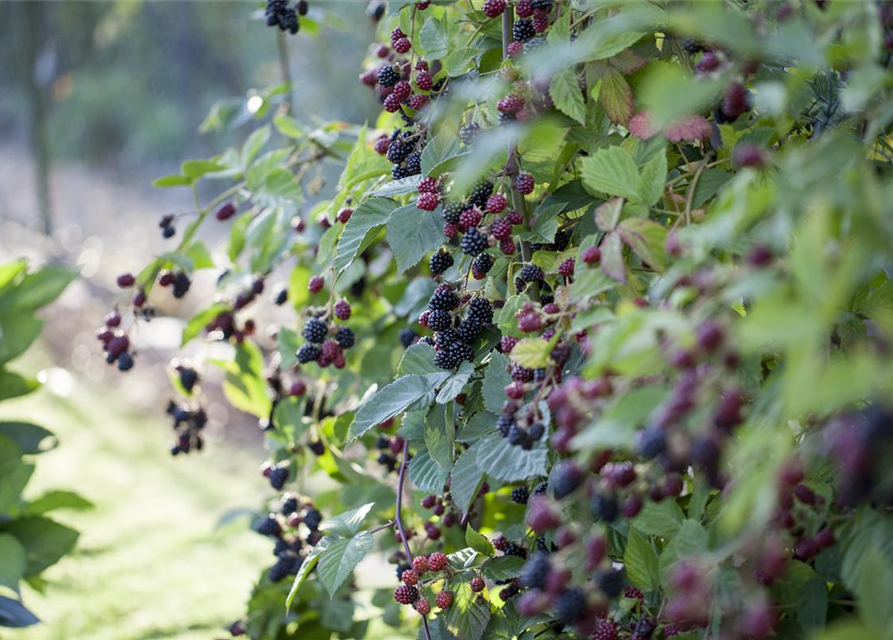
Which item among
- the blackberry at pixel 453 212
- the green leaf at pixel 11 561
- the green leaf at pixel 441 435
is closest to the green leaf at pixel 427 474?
the green leaf at pixel 441 435

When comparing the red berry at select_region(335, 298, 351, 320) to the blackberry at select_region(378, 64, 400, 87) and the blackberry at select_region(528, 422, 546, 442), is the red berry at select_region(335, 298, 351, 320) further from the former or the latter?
the blackberry at select_region(528, 422, 546, 442)

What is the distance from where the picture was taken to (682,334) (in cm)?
47

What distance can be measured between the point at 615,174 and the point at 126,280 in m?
0.84

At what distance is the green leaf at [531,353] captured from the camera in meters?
0.69

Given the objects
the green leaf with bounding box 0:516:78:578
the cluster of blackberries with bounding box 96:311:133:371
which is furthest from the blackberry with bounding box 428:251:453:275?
the green leaf with bounding box 0:516:78:578

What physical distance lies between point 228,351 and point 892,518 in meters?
1.10

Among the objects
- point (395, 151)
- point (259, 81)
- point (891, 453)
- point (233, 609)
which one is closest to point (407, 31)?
point (395, 151)

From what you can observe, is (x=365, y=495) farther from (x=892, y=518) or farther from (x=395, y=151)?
(x=892, y=518)

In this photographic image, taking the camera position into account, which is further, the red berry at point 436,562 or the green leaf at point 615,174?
the red berry at point 436,562

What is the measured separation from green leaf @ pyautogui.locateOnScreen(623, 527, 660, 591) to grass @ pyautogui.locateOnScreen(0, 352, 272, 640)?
36.6 inches

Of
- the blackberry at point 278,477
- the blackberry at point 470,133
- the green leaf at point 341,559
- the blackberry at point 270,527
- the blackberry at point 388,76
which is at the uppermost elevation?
the blackberry at point 388,76

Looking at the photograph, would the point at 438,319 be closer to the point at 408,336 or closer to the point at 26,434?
the point at 408,336

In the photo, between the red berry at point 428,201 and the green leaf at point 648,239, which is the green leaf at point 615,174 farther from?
the red berry at point 428,201

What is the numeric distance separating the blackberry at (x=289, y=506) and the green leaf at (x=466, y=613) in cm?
35
